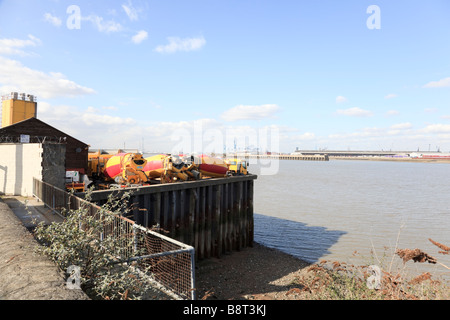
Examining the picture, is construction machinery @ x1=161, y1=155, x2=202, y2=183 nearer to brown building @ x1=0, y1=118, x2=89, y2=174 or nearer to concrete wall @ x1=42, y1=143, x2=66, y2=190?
concrete wall @ x1=42, y1=143, x2=66, y2=190

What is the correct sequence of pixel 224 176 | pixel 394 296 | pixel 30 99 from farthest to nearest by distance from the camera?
pixel 30 99
pixel 224 176
pixel 394 296

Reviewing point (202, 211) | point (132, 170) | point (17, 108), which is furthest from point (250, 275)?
point (17, 108)

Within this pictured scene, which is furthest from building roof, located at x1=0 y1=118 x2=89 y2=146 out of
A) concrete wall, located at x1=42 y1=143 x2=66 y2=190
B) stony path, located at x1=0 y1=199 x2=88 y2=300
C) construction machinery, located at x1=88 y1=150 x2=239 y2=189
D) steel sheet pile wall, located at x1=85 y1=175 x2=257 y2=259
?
stony path, located at x1=0 y1=199 x2=88 y2=300

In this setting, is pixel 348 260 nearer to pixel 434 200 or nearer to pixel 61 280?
pixel 61 280

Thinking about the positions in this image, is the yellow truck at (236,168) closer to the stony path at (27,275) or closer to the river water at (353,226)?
the river water at (353,226)

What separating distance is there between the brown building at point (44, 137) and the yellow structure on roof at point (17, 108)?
10.7 meters

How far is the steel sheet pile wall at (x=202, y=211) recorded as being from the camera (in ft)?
39.9

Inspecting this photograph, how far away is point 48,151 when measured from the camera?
434 inches

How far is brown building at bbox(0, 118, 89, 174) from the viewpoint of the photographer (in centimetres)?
2006

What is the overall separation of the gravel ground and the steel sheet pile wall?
3.29 ft

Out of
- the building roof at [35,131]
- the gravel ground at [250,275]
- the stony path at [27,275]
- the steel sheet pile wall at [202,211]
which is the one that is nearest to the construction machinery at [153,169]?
the steel sheet pile wall at [202,211]

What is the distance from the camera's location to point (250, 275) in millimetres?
13680
